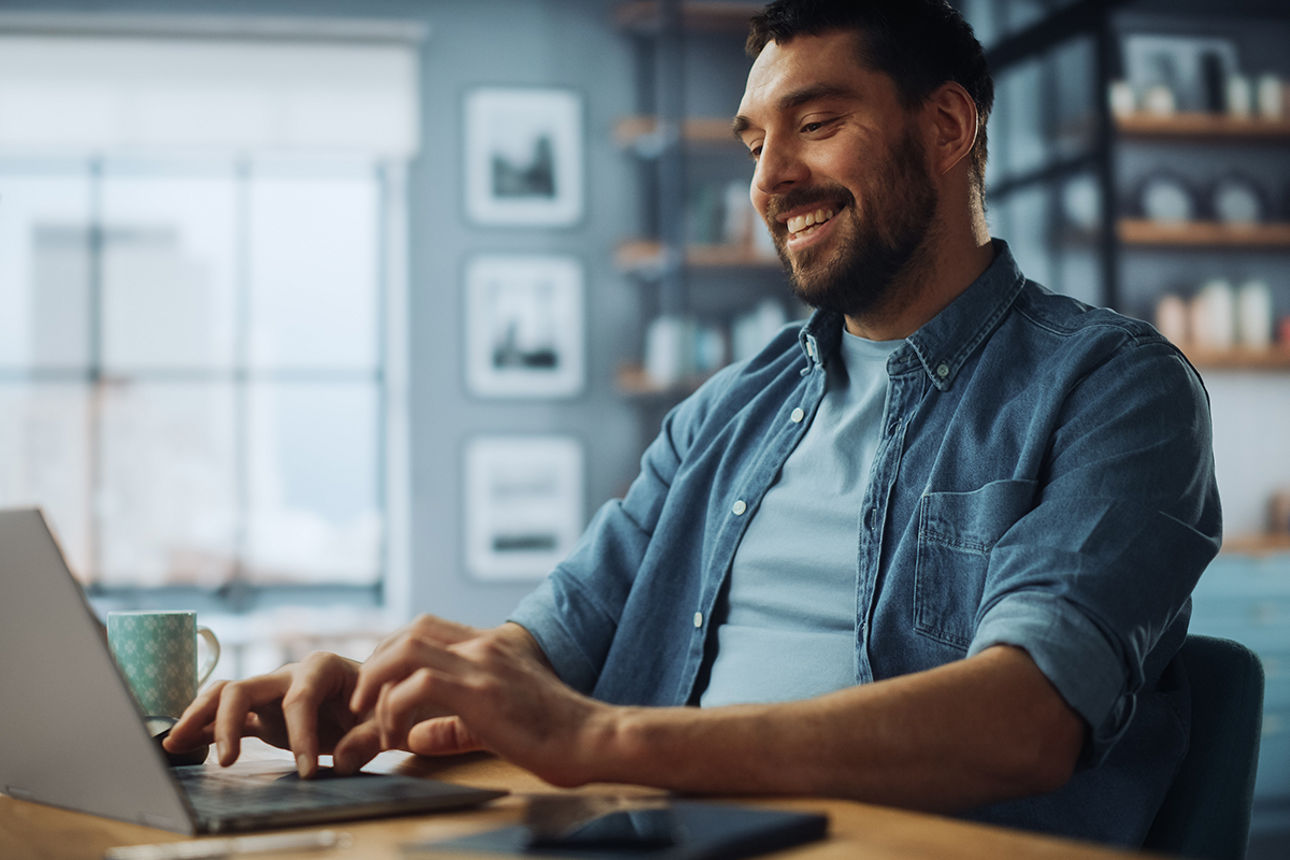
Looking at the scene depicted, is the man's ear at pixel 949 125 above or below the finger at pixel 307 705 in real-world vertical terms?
above

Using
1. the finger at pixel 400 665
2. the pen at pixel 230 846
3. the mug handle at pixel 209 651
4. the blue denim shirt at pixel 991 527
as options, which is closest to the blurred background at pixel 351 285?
the blue denim shirt at pixel 991 527

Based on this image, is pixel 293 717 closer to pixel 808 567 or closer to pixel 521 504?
pixel 808 567

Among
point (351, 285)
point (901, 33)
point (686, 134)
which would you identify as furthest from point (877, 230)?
point (351, 285)

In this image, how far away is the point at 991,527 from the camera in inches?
43.3

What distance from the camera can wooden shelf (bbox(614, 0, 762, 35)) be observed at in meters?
5.02

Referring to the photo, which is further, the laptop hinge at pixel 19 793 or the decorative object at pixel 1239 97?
the decorative object at pixel 1239 97

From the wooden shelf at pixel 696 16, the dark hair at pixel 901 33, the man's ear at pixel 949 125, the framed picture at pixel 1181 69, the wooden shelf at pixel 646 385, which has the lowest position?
the wooden shelf at pixel 646 385

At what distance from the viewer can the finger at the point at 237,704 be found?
95cm

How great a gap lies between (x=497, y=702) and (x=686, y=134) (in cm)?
433

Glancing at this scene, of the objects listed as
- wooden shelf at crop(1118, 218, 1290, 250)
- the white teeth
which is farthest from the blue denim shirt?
wooden shelf at crop(1118, 218, 1290, 250)

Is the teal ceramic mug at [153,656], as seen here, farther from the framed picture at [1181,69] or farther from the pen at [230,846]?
the framed picture at [1181,69]

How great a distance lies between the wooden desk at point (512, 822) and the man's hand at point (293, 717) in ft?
0.40

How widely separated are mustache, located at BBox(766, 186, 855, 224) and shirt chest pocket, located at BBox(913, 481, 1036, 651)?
14.5 inches

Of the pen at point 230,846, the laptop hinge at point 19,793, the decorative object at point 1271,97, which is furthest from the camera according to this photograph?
the decorative object at point 1271,97
